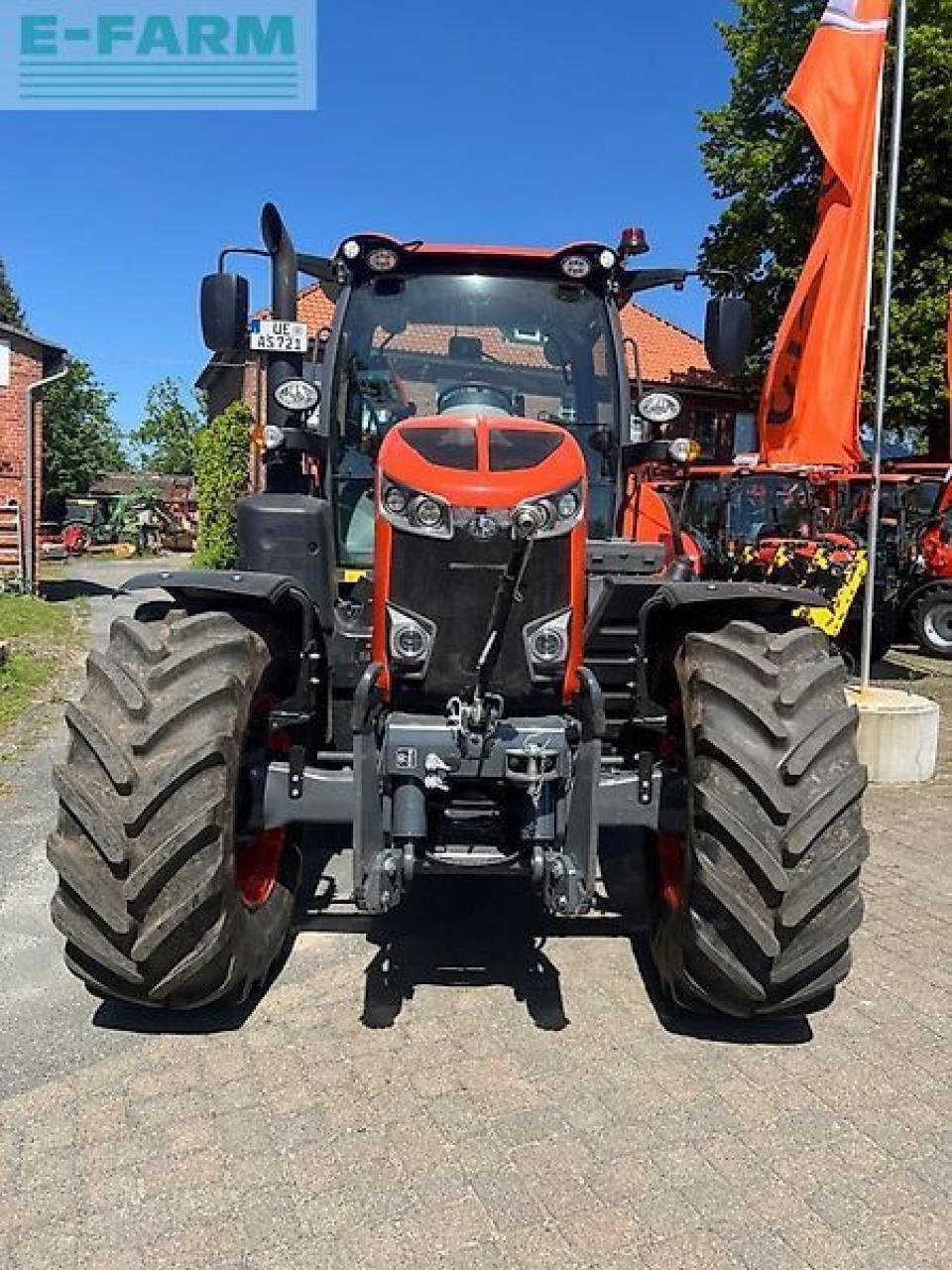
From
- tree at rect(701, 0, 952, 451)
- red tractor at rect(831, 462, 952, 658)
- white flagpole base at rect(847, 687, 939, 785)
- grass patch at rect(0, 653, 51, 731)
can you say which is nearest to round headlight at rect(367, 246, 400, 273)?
white flagpole base at rect(847, 687, 939, 785)

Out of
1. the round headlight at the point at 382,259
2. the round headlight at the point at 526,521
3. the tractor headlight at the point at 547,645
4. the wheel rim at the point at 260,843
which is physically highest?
the round headlight at the point at 382,259

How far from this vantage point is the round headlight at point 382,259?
182 inches

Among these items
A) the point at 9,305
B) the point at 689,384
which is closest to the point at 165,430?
the point at 9,305

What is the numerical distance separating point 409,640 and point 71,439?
1776 inches

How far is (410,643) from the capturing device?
134 inches

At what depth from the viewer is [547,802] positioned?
333 centimetres

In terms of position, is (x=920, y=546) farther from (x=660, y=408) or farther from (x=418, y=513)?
(x=418, y=513)

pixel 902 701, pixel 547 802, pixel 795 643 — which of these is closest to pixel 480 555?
pixel 547 802

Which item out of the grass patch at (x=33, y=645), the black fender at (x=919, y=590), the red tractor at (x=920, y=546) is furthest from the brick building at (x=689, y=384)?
the black fender at (x=919, y=590)

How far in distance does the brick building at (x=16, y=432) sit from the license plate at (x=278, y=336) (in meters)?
13.4

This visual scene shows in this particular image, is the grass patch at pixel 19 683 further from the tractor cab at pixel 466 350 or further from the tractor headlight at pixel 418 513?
the tractor headlight at pixel 418 513

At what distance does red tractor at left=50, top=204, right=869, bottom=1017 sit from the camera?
312cm

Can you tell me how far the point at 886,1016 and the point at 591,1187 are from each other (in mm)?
1452

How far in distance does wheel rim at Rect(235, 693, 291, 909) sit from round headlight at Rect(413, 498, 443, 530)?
32.3 inches
